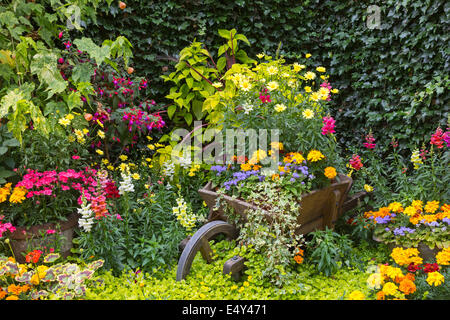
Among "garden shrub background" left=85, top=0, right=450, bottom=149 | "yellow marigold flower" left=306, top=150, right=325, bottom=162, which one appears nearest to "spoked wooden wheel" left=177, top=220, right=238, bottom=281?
"yellow marigold flower" left=306, top=150, right=325, bottom=162

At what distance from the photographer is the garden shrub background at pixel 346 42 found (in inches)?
121

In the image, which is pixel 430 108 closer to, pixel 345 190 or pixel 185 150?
pixel 345 190

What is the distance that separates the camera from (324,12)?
4066mm

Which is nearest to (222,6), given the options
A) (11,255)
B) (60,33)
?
(60,33)

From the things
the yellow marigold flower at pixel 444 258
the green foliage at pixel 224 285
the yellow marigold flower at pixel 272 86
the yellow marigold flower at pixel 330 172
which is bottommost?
the green foliage at pixel 224 285

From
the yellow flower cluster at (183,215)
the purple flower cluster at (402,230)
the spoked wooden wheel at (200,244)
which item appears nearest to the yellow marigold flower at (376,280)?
the purple flower cluster at (402,230)

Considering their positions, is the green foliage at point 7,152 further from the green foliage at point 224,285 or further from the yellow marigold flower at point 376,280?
the yellow marigold flower at point 376,280

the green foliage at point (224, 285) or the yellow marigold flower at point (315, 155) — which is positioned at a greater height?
the yellow marigold flower at point (315, 155)

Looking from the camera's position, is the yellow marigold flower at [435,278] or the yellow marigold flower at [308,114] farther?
the yellow marigold flower at [308,114]

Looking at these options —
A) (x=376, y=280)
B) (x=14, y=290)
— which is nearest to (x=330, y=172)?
(x=376, y=280)

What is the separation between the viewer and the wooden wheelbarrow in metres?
2.32

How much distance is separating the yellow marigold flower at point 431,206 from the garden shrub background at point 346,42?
0.85 m

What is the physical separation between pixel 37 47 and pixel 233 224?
176 cm

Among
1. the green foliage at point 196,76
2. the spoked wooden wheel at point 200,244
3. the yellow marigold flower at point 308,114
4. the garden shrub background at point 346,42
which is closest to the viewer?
the spoked wooden wheel at point 200,244
